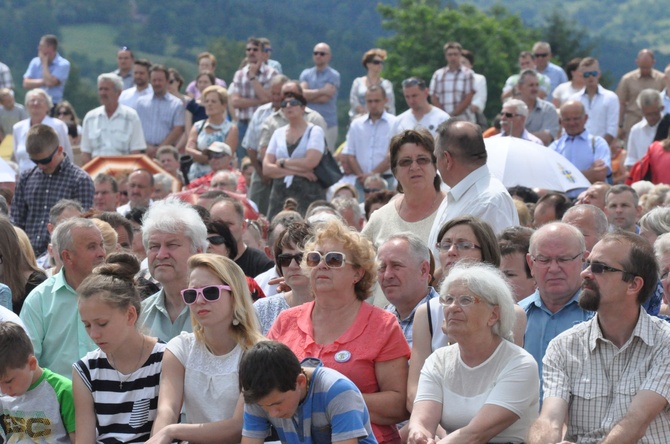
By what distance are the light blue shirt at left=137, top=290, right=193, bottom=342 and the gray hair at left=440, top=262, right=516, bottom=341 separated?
72.1 inches

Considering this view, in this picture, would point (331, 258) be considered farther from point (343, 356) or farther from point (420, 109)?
point (420, 109)

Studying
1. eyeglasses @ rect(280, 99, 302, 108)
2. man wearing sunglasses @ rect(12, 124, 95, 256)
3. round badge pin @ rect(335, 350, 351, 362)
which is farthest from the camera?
eyeglasses @ rect(280, 99, 302, 108)

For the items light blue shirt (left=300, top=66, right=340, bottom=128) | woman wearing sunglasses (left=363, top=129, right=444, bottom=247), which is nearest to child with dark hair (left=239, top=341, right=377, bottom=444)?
woman wearing sunglasses (left=363, top=129, right=444, bottom=247)

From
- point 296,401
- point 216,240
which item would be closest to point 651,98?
point 216,240

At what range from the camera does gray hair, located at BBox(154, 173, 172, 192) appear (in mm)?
12672

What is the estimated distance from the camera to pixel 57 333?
6.93 m

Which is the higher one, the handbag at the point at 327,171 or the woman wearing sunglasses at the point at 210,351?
the woman wearing sunglasses at the point at 210,351

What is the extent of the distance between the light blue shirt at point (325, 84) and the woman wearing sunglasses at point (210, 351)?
37.3 feet

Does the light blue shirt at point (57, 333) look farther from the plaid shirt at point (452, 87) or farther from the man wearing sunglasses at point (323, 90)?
the plaid shirt at point (452, 87)

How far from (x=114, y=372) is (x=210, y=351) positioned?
52cm

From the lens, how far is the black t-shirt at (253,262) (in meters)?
8.49

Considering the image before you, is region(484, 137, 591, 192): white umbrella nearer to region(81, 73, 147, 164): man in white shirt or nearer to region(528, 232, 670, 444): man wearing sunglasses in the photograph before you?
region(528, 232, 670, 444): man wearing sunglasses

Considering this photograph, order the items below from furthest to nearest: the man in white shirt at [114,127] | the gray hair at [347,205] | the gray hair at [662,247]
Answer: the man in white shirt at [114,127] < the gray hair at [347,205] < the gray hair at [662,247]

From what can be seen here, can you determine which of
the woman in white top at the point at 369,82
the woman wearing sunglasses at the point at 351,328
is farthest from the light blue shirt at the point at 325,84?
the woman wearing sunglasses at the point at 351,328
